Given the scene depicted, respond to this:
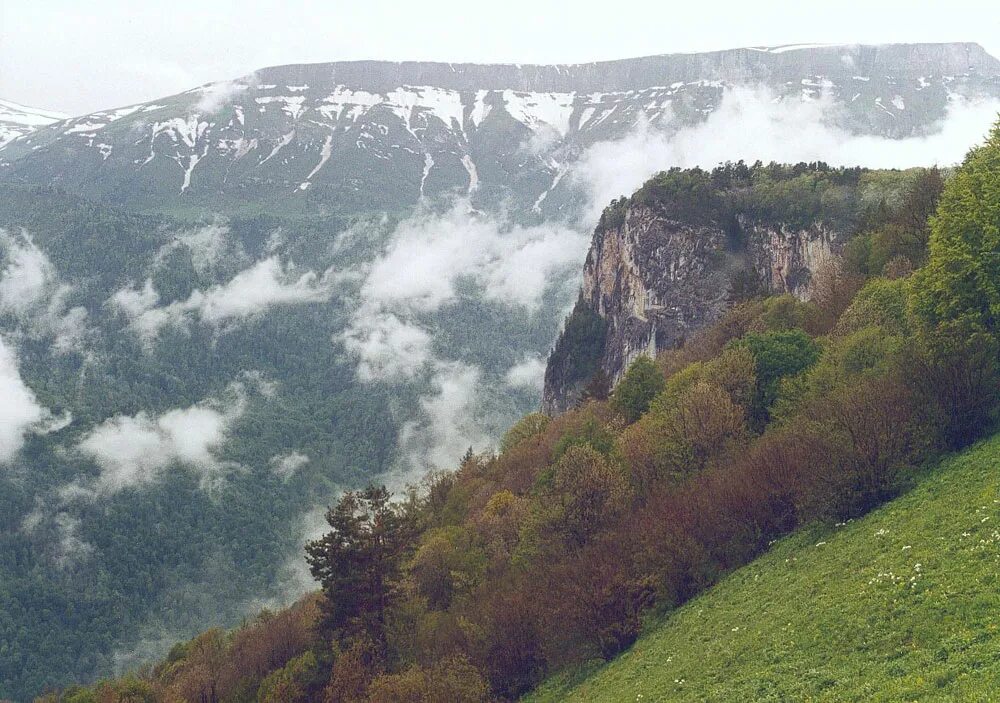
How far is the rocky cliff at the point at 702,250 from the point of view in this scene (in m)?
92.1

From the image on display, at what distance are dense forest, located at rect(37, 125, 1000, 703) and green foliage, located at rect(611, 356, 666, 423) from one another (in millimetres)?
194

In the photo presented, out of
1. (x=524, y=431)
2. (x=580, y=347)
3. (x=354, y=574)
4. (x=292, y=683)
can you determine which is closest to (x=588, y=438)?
(x=354, y=574)

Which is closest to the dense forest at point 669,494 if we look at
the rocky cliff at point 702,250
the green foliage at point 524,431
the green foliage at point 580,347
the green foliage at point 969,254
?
the green foliage at point 969,254

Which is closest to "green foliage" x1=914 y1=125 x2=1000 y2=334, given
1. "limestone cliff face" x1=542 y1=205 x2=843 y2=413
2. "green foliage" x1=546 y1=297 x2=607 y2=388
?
"limestone cliff face" x1=542 y1=205 x2=843 y2=413

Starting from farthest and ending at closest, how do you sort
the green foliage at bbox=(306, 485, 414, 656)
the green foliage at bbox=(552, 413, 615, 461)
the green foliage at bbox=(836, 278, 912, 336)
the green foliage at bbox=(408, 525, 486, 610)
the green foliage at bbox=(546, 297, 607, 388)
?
the green foliage at bbox=(546, 297, 607, 388) → the green foliage at bbox=(552, 413, 615, 461) → the green foliage at bbox=(408, 525, 486, 610) → the green foliage at bbox=(306, 485, 414, 656) → the green foliage at bbox=(836, 278, 912, 336)

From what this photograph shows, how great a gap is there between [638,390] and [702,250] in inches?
1897

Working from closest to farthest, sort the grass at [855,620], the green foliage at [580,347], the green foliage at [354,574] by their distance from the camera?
the grass at [855,620]
the green foliage at [354,574]
the green foliage at [580,347]

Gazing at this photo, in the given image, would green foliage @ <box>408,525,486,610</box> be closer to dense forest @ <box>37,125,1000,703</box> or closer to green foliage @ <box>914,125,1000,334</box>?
dense forest @ <box>37,125,1000,703</box>

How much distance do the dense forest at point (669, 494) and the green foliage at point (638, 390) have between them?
0.19 m

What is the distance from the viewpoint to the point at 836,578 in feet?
Result: 84.5

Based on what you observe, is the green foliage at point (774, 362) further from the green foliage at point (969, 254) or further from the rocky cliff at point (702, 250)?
the rocky cliff at point (702, 250)

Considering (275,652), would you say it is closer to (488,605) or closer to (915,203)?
(488,605)

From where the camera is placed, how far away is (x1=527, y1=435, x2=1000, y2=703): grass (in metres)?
17.9

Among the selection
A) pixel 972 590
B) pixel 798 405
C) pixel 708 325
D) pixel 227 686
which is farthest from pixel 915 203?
pixel 227 686
